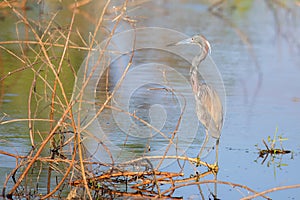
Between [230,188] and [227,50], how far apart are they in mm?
7654

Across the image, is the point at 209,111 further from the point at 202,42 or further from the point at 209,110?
the point at 202,42

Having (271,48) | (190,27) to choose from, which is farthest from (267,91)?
(190,27)

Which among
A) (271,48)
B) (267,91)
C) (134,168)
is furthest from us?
(271,48)

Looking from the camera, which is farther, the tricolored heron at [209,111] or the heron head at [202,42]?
the heron head at [202,42]

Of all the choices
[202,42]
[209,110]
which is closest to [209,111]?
[209,110]

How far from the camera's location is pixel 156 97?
8570 mm

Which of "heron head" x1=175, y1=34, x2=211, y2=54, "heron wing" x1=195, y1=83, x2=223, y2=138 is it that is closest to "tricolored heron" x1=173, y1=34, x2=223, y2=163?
"heron wing" x1=195, y1=83, x2=223, y2=138

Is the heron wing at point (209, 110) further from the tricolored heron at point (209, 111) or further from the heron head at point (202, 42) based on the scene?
the heron head at point (202, 42)

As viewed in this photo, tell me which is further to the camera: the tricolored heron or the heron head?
the heron head

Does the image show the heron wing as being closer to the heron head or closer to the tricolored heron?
the tricolored heron

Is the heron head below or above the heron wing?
above

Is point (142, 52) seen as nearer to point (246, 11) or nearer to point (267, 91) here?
point (267, 91)

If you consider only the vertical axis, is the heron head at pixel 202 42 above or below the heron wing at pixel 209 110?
above

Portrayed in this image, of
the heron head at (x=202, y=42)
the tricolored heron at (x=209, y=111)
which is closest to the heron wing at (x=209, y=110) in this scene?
the tricolored heron at (x=209, y=111)
